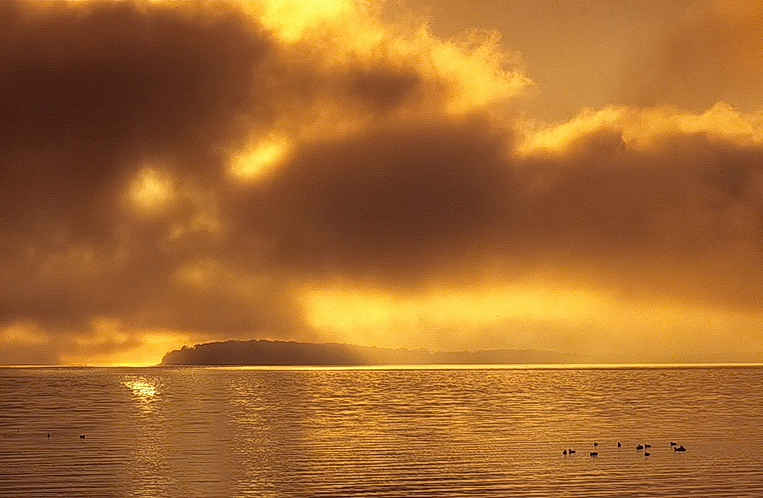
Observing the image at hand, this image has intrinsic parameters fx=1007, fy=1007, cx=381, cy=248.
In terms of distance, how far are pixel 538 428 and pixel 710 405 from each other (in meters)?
47.6

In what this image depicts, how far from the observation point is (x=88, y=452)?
72.6 meters

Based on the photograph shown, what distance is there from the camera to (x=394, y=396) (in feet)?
521

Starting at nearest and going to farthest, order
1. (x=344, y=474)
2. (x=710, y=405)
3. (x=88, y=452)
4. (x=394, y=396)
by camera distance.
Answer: (x=344, y=474)
(x=88, y=452)
(x=710, y=405)
(x=394, y=396)

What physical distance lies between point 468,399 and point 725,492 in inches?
3775

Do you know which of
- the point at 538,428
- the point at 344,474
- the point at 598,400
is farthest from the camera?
the point at 598,400

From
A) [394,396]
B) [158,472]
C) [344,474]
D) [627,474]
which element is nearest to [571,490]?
[627,474]

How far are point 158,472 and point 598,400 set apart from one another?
94874mm

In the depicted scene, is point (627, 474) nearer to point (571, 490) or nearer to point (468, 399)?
point (571, 490)

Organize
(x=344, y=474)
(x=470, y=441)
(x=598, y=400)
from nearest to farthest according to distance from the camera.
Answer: (x=344, y=474), (x=470, y=441), (x=598, y=400)

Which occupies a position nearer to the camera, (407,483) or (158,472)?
(407,483)

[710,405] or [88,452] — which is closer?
[88,452]

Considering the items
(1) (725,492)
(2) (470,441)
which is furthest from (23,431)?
(1) (725,492)

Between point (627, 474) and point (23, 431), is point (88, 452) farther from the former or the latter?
point (627, 474)

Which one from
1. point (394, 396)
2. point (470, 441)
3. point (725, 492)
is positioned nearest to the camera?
point (725, 492)
